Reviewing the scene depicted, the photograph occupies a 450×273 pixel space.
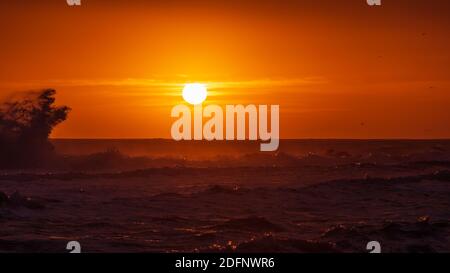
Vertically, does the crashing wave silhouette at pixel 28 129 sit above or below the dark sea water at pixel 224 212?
above

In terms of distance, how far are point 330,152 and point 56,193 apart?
32.6 meters

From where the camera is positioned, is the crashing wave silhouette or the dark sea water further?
the crashing wave silhouette

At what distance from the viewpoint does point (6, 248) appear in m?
15.4

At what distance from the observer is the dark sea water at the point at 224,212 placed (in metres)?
16.1

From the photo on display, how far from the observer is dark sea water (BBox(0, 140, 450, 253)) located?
52.8ft

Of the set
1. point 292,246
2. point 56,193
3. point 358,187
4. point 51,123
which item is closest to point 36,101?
point 51,123

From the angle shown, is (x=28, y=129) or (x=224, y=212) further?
(x=28, y=129)

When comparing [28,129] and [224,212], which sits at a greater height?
[28,129]

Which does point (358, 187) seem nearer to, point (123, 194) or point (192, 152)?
point (123, 194)

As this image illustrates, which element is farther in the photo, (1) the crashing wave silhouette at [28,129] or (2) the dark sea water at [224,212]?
(1) the crashing wave silhouette at [28,129]

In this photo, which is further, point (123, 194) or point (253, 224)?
point (123, 194)

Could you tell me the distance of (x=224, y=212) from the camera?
21156 mm

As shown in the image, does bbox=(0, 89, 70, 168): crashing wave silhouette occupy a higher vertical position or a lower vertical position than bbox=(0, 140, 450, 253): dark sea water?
higher

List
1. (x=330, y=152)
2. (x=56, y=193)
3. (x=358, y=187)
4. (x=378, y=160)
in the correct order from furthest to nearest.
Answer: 1. (x=330, y=152)
2. (x=378, y=160)
3. (x=358, y=187)
4. (x=56, y=193)
